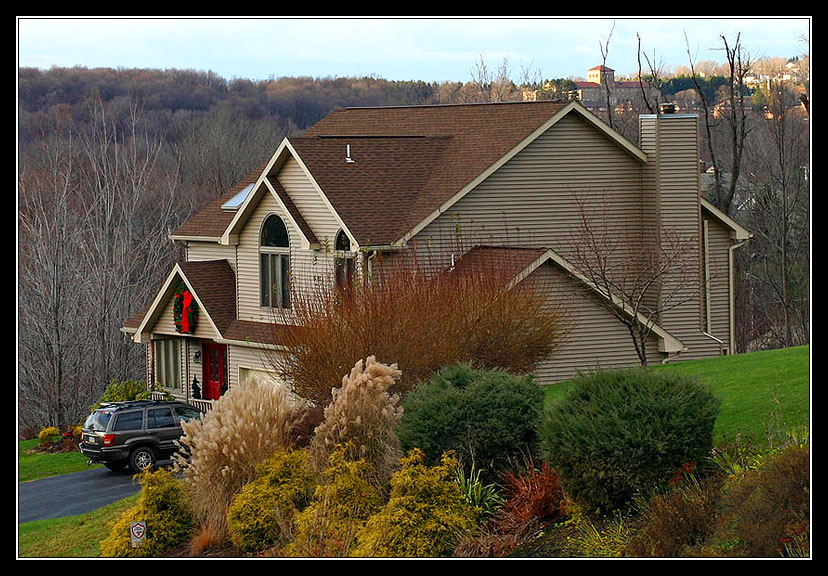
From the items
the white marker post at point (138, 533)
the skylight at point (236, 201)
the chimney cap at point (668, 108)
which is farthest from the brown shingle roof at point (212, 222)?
the white marker post at point (138, 533)

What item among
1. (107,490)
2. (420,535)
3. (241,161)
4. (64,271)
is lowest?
(107,490)

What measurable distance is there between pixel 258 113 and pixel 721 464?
74.8m

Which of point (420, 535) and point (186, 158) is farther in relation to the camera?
point (186, 158)

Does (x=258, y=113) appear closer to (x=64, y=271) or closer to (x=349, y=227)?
(x=64, y=271)

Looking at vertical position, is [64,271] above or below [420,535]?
above

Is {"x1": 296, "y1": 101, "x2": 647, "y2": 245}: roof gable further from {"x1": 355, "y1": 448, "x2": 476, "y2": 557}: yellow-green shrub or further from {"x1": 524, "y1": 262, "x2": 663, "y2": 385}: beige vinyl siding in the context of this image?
{"x1": 355, "y1": 448, "x2": 476, "y2": 557}: yellow-green shrub

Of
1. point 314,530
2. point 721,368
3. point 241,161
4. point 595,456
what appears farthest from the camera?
point 241,161

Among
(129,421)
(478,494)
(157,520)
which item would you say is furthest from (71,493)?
(478,494)

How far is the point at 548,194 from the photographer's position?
94.4ft

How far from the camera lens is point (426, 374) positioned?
1730 cm

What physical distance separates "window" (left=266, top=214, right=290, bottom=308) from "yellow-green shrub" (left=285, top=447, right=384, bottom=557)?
15.8m

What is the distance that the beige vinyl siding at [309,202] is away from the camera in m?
27.6

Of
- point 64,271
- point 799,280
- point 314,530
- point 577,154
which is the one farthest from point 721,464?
point 799,280

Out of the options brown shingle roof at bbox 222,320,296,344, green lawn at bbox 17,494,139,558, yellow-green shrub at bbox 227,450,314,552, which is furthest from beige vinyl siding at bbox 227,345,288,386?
yellow-green shrub at bbox 227,450,314,552
